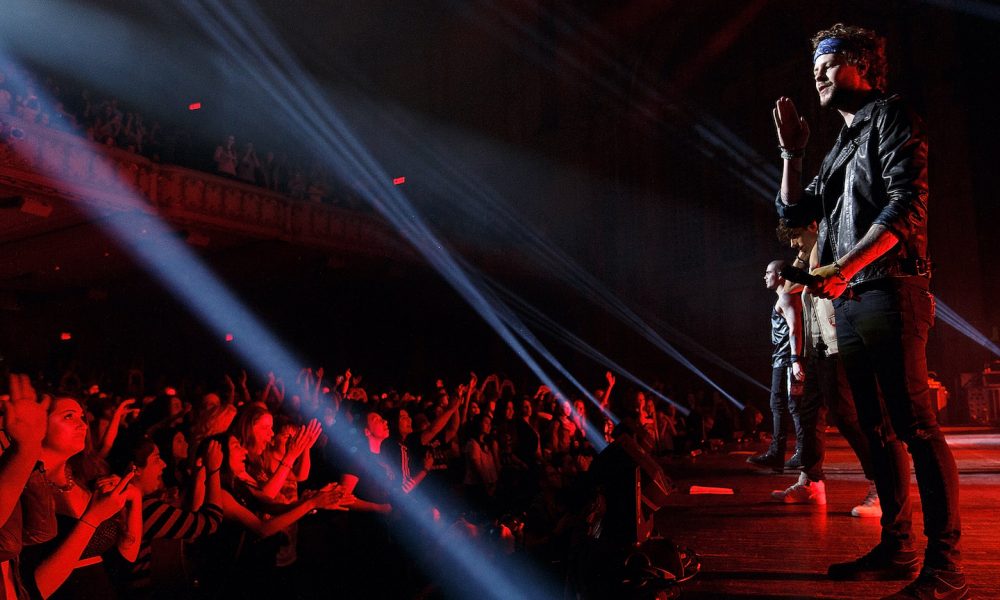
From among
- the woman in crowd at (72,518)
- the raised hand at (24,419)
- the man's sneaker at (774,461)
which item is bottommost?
the man's sneaker at (774,461)

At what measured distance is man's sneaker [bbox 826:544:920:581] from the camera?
7.37 ft

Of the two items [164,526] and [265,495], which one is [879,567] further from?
[265,495]

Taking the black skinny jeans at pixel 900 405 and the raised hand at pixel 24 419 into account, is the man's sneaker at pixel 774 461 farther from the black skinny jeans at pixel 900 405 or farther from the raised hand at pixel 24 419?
the raised hand at pixel 24 419

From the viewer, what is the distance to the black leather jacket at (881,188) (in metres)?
2.17

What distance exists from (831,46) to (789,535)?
1.93 meters

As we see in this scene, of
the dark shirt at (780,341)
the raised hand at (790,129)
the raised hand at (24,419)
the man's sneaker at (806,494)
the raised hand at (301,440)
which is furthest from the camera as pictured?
the dark shirt at (780,341)

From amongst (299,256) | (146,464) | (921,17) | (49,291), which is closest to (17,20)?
(49,291)

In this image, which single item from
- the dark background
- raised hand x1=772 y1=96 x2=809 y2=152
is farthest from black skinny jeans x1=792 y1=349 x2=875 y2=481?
the dark background

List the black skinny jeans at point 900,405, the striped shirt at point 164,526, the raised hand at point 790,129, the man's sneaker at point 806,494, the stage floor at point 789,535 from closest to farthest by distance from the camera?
the black skinny jeans at point 900,405 → the stage floor at point 789,535 → the raised hand at point 790,129 → the striped shirt at point 164,526 → the man's sneaker at point 806,494

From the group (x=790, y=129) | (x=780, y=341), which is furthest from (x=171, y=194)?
(x=790, y=129)

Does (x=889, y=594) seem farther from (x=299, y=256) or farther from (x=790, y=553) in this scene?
(x=299, y=256)

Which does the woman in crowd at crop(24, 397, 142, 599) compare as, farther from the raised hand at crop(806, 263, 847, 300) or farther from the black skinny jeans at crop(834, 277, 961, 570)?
the black skinny jeans at crop(834, 277, 961, 570)

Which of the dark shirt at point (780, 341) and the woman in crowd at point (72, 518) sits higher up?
the dark shirt at point (780, 341)

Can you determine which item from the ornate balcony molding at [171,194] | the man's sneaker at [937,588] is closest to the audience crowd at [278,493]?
the man's sneaker at [937,588]
